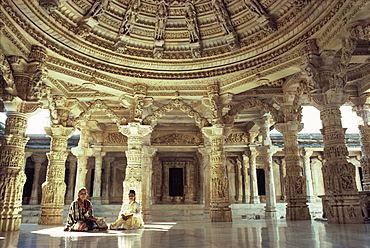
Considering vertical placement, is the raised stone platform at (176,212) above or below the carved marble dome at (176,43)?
below

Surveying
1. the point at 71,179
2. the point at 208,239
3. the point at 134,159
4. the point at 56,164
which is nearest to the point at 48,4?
the point at 134,159

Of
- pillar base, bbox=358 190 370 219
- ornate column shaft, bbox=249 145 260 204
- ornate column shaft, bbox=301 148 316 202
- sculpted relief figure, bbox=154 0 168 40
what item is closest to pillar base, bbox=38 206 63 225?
sculpted relief figure, bbox=154 0 168 40

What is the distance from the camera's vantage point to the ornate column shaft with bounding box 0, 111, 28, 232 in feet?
22.3

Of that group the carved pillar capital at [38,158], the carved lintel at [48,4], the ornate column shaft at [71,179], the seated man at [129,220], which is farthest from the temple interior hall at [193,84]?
the carved pillar capital at [38,158]

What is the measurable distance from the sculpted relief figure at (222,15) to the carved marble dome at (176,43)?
0.10 feet

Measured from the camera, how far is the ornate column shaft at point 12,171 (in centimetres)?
679

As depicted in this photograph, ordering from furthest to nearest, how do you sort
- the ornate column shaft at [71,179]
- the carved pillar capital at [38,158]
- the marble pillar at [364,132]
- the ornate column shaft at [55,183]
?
the carved pillar capital at [38,158]
the ornate column shaft at [71,179]
the marble pillar at [364,132]
the ornate column shaft at [55,183]

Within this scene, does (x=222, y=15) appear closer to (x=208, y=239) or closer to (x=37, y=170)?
(x=208, y=239)

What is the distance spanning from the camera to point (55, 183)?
32.6 feet

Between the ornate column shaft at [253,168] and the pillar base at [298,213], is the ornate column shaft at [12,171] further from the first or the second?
the ornate column shaft at [253,168]

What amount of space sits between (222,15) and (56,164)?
7.60 m

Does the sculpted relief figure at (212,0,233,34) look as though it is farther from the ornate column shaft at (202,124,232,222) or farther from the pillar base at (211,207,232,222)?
the pillar base at (211,207,232,222)

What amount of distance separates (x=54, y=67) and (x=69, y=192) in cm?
1317

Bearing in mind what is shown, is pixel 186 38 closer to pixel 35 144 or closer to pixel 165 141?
pixel 165 141
